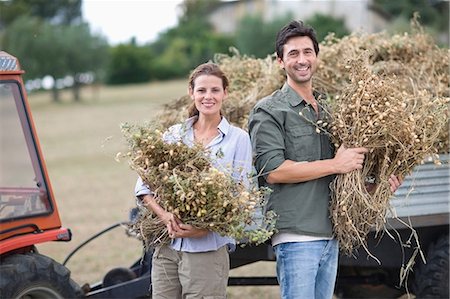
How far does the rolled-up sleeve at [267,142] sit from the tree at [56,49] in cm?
3805

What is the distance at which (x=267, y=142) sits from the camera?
3.63 metres

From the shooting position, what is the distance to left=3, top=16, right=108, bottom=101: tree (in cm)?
4278

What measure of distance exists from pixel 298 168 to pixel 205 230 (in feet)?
1.74

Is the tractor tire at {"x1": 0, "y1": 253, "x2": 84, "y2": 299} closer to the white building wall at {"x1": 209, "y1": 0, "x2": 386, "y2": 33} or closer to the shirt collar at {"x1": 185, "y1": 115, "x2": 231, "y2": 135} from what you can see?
the shirt collar at {"x1": 185, "y1": 115, "x2": 231, "y2": 135}

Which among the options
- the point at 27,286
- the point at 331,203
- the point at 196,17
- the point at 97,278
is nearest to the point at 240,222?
the point at 331,203

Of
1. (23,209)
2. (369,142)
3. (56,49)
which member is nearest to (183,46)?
(56,49)

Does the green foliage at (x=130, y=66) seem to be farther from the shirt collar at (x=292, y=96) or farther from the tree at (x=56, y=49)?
the shirt collar at (x=292, y=96)

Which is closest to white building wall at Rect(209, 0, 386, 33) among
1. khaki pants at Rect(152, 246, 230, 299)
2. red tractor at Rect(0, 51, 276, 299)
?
red tractor at Rect(0, 51, 276, 299)

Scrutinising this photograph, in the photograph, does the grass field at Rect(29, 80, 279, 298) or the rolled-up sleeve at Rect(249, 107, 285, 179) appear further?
the grass field at Rect(29, 80, 279, 298)

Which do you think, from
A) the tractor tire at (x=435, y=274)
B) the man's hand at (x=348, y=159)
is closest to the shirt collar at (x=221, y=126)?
the man's hand at (x=348, y=159)

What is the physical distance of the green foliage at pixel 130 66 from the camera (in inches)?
2372

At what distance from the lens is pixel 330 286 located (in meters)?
3.76

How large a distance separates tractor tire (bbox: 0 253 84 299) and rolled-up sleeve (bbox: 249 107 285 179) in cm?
153

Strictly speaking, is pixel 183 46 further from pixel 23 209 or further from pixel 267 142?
pixel 267 142
